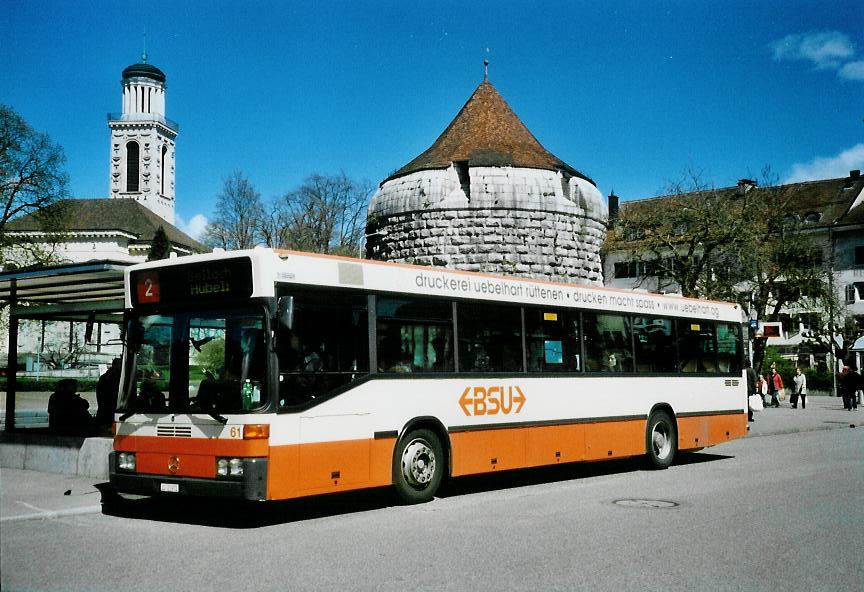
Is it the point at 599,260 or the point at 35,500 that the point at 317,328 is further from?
the point at 599,260

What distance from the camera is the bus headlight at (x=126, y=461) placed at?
990 cm

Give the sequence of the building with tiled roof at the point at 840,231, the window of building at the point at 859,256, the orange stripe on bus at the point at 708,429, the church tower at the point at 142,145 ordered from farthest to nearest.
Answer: the church tower at the point at 142,145, the window of building at the point at 859,256, the building with tiled roof at the point at 840,231, the orange stripe on bus at the point at 708,429

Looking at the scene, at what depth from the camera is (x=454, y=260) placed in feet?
114

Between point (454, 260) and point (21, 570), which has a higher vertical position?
point (454, 260)

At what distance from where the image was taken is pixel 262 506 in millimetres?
11094

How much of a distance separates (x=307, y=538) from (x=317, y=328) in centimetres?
226

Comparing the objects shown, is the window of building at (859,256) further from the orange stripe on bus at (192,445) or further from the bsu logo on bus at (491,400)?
the orange stripe on bus at (192,445)

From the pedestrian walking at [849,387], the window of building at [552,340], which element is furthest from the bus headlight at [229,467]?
the pedestrian walking at [849,387]

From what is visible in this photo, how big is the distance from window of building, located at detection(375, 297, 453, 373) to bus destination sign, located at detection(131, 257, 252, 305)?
1.78m

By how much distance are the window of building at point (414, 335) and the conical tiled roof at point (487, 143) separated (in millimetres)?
24161

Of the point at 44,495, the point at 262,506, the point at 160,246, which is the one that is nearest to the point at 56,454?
the point at 44,495

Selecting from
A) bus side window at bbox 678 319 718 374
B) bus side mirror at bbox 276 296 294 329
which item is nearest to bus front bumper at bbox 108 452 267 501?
bus side mirror at bbox 276 296 294 329

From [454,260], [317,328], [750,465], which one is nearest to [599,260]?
[454,260]

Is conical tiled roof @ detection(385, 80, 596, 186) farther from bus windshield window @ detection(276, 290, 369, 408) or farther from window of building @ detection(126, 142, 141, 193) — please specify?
window of building @ detection(126, 142, 141, 193)
